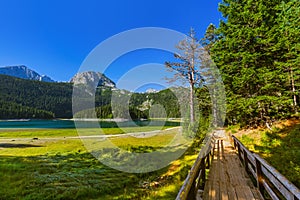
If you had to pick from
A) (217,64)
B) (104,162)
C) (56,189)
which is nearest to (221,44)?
(217,64)

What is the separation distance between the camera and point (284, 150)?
9.20 meters

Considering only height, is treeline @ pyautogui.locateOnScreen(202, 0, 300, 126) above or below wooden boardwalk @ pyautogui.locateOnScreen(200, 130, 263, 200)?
above

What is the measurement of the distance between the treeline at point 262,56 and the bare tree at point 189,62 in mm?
3308

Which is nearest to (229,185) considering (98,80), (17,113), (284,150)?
(284,150)

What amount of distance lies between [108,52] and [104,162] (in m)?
7.48

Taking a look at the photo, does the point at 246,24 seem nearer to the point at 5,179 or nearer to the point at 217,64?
the point at 217,64

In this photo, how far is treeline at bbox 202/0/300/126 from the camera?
12117 millimetres

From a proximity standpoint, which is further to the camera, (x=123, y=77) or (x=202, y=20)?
(x=202, y=20)

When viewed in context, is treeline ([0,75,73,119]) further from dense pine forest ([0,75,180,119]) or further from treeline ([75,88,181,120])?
treeline ([75,88,181,120])

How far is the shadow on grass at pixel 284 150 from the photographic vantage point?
692 cm

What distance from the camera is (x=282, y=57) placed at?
42.7 feet

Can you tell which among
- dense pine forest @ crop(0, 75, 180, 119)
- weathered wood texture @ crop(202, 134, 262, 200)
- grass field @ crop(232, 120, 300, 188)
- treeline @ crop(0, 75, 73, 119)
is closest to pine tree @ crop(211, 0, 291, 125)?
grass field @ crop(232, 120, 300, 188)

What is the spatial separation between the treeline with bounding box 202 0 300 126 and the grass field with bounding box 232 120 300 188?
1.12 metres

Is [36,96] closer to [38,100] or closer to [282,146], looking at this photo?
[38,100]
